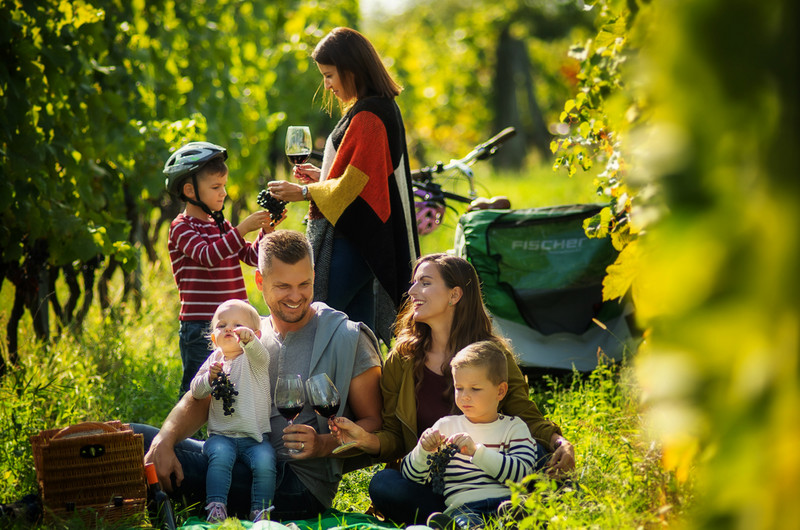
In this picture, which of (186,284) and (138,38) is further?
(138,38)

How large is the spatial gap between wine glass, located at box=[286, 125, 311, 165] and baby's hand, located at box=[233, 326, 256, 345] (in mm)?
1032

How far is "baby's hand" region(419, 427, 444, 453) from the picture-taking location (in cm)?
283

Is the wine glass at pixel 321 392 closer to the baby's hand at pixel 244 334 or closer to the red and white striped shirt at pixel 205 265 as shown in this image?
the baby's hand at pixel 244 334

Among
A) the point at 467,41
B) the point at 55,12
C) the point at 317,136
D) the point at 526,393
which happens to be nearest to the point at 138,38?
the point at 55,12

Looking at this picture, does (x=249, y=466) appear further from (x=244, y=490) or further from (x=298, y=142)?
(x=298, y=142)

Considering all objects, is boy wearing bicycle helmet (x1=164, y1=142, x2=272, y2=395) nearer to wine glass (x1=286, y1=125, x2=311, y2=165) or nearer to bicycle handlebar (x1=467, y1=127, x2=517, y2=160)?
wine glass (x1=286, y1=125, x2=311, y2=165)

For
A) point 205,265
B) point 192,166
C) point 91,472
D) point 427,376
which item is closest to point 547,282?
point 427,376

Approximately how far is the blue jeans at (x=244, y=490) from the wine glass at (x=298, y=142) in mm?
1345

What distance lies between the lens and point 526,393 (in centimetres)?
317

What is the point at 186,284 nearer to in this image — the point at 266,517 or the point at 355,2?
the point at 266,517

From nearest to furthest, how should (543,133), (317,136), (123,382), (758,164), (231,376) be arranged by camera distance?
(758,164) < (231,376) < (123,382) < (317,136) < (543,133)

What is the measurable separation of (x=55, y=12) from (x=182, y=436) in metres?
2.93

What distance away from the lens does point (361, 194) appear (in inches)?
150

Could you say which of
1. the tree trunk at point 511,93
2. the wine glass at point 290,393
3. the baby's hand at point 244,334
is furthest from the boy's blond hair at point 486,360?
the tree trunk at point 511,93
